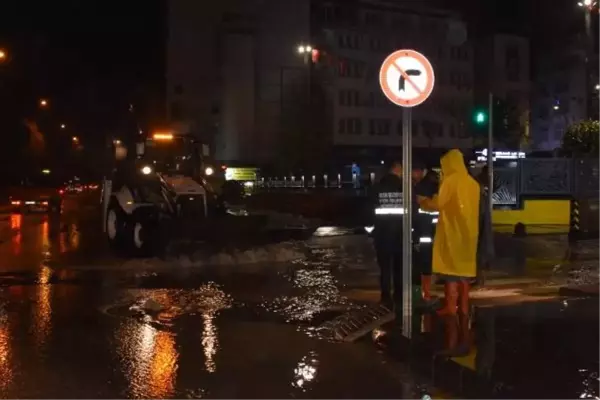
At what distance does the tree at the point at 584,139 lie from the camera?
32969mm

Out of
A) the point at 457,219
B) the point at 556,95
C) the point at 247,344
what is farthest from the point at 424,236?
the point at 556,95

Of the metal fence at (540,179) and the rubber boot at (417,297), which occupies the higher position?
the metal fence at (540,179)

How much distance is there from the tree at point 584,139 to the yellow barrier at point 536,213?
4.32 m

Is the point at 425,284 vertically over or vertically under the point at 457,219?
under

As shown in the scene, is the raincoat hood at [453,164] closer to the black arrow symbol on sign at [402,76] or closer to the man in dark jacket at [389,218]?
the man in dark jacket at [389,218]

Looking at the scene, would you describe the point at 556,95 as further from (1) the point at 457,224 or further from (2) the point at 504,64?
(1) the point at 457,224

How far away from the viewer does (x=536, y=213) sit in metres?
29.0

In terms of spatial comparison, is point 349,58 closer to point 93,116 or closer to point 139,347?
point 93,116

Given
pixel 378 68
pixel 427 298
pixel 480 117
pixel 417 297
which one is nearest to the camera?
pixel 417 297

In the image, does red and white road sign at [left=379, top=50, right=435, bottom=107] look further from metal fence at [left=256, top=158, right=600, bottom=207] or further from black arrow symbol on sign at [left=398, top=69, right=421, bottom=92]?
metal fence at [left=256, top=158, right=600, bottom=207]

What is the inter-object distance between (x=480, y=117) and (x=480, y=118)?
24mm

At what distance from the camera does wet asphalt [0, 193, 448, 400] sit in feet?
23.4

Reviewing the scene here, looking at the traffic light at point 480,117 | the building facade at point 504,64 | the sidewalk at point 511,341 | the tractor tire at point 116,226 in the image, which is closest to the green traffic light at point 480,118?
the traffic light at point 480,117

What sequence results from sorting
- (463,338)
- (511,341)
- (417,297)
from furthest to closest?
(417,297) → (511,341) → (463,338)
